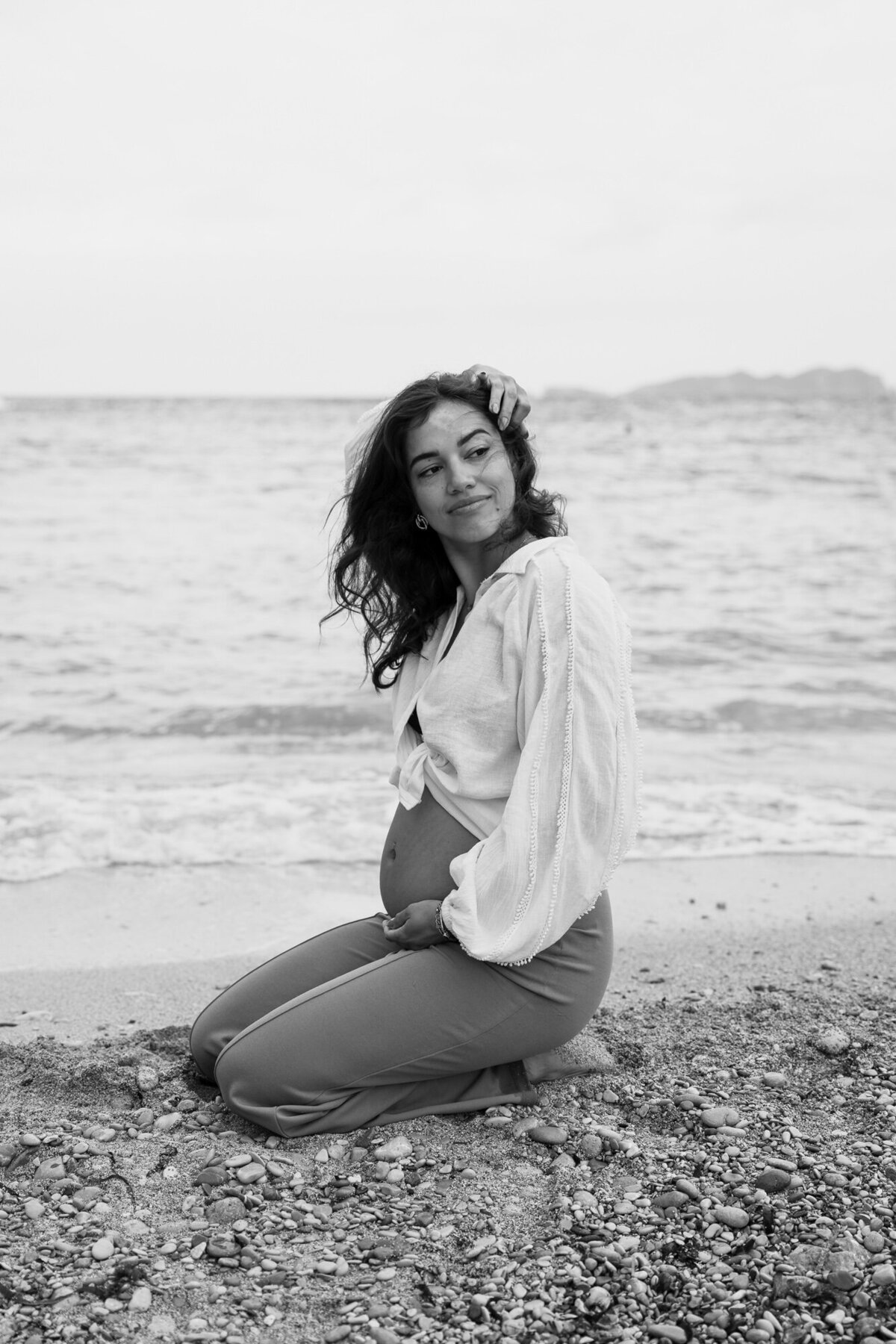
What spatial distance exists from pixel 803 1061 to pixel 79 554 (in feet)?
40.3

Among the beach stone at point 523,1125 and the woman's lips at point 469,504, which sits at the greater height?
the woman's lips at point 469,504

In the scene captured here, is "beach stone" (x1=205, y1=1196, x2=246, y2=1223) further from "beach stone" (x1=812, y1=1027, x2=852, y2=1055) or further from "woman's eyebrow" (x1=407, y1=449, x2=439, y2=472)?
"woman's eyebrow" (x1=407, y1=449, x2=439, y2=472)

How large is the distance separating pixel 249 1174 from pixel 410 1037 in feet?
1.57

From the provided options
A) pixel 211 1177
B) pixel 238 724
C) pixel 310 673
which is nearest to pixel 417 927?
pixel 211 1177

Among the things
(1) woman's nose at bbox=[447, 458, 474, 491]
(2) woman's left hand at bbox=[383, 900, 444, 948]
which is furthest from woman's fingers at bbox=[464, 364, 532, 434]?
(2) woman's left hand at bbox=[383, 900, 444, 948]

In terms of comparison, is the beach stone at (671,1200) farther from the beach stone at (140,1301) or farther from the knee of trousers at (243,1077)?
the beach stone at (140,1301)

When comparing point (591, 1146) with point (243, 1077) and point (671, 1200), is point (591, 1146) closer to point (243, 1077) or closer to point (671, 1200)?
point (671, 1200)

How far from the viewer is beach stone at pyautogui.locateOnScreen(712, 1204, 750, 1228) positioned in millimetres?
2473

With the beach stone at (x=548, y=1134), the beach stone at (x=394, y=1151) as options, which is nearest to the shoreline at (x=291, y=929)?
the beach stone at (x=548, y=1134)

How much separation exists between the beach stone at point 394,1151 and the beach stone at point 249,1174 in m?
0.28

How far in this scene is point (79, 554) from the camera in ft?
46.2

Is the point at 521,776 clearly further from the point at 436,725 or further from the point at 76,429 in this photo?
the point at 76,429

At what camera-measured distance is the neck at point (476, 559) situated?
10.5ft

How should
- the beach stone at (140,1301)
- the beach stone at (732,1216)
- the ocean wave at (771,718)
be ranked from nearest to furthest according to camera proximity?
the beach stone at (140,1301), the beach stone at (732,1216), the ocean wave at (771,718)
